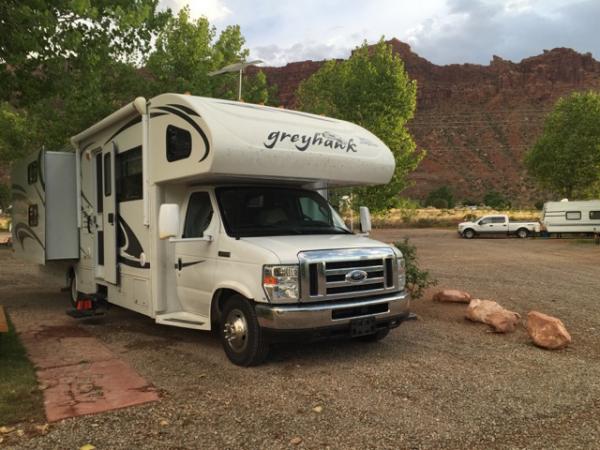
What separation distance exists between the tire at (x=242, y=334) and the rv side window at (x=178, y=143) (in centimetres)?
173

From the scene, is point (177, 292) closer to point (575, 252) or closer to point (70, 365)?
point (70, 365)

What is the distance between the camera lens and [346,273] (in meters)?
5.71

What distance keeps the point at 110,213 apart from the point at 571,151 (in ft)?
112

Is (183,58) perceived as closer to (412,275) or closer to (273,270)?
(412,275)

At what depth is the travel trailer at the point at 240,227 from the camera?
556 cm

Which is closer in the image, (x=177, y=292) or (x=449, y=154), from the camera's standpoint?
(x=177, y=292)

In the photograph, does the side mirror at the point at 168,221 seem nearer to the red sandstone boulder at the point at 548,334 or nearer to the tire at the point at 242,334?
the tire at the point at 242,334

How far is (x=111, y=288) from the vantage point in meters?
7.93

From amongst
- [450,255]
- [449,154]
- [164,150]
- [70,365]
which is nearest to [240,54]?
[450,255]

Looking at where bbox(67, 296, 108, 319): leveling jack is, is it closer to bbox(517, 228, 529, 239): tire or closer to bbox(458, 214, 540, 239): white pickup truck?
bbox(458, 214, 540, 239): white pickup truck

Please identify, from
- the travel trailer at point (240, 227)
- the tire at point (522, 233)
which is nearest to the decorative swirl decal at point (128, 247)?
the travel trailer at point (240, 227)

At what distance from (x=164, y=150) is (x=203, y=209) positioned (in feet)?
2.75

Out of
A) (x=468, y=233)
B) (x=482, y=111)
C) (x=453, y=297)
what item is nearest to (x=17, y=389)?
(x=453, y=297)

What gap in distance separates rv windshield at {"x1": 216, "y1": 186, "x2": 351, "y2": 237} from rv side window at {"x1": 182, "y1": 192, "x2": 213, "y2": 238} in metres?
0.24
